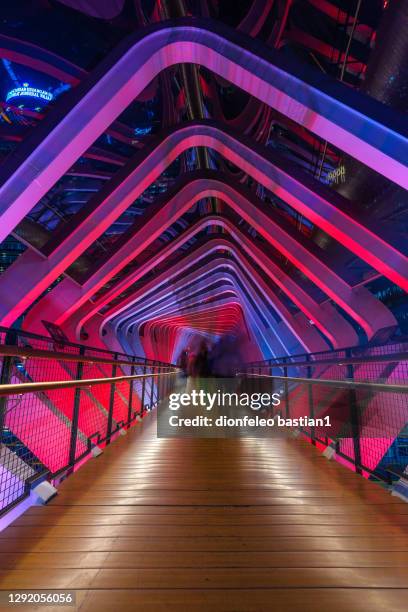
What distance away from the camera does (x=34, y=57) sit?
1215 centimetres

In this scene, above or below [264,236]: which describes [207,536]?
below

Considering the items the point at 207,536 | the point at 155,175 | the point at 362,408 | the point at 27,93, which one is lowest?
the point at 207,536

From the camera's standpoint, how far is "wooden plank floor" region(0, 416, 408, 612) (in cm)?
173

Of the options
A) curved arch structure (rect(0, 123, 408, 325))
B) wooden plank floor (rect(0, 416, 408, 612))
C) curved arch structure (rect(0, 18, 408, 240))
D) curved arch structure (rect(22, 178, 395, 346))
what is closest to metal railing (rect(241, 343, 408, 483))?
wooden plank floor (rect(0, 416, 408, 612))

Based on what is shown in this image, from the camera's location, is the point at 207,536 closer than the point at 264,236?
Yes

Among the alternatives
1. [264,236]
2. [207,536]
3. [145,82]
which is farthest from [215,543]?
[264,236]

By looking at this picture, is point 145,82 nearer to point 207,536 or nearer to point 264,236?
point 264,236

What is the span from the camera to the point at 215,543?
221 cm

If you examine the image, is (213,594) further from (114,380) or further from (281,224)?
(281,224)

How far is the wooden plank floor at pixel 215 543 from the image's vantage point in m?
1.73

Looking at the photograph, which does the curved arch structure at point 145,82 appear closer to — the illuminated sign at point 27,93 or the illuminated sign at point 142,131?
the illuminated sign at point 27,93

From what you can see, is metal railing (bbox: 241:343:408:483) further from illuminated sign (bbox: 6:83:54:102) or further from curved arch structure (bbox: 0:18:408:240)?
illuminated sign (bbox: 6:83:54:102)

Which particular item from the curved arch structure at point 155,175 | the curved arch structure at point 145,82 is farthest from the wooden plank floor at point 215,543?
the curved arch structure at point 155,175

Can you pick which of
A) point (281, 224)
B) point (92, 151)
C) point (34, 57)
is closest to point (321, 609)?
point (281, 224)
